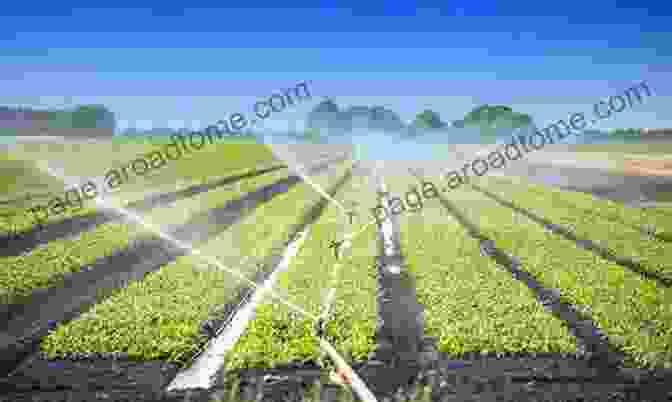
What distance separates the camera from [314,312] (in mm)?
9469

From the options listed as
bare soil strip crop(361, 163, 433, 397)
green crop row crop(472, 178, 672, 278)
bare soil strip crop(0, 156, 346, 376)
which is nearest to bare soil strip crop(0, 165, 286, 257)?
bare soil strip crop(0, 156, 346, 376)

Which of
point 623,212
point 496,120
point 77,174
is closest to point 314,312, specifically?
point 623,212

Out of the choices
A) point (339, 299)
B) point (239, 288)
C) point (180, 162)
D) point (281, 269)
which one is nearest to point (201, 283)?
point (239, 288)

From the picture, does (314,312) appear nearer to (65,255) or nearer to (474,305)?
(474,305)

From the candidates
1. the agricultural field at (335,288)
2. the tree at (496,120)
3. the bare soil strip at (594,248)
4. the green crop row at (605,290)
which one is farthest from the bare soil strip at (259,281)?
the tree at (496,120)

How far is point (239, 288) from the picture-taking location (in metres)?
11.2

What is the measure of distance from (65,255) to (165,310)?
21.0 feet

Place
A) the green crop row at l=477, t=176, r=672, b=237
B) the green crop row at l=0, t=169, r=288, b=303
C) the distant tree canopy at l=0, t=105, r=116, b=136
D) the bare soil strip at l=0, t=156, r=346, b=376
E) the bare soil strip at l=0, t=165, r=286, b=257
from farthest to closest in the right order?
1. the distant tree canopy at l=0, t=105, r=116, b=136
2. the green crop row at l=477, t=176, r=672, b=237
3. the bare soil strip at l=0, t=165, r=286, b=257
4. the green crop row at l=0, t=169, r=288, b=303
5. the bare soil strip at l=0, t=156, r=346, b=376

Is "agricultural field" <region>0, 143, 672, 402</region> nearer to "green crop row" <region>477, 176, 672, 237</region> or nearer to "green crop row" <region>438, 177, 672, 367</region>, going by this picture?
"green crop row" <region>438, 177, 672, 367</region>

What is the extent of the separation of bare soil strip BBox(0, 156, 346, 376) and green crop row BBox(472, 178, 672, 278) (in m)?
15.1

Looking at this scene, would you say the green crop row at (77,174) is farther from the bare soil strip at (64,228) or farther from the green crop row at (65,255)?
the green crop row at (65,255)

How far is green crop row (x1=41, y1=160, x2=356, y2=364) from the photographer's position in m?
8.05

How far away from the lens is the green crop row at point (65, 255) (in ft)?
37.7

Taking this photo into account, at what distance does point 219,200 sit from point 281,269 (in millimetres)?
14507
